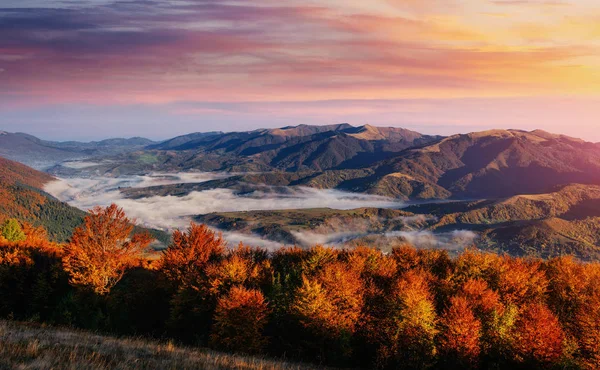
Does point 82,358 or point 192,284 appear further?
point 192,284

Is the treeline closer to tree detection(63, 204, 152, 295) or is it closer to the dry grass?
tree detection(63, 204, 152, 295)

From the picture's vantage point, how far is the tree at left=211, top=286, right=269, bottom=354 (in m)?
47.0

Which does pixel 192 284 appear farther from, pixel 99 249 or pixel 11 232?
pixel 11 232

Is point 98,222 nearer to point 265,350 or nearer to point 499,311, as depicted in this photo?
point 265,350

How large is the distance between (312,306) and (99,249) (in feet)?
108

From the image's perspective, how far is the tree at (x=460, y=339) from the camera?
47906mm

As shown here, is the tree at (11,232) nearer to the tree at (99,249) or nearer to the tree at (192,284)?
the tree at (99,249)

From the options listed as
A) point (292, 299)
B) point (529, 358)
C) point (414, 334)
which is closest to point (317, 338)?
point (292, 299)

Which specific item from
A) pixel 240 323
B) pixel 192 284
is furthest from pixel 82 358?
pixel 192 284

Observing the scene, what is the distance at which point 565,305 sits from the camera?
62562 millimetres

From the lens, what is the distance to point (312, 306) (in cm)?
5091

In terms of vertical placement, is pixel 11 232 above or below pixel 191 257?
below

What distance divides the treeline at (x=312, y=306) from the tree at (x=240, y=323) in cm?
14

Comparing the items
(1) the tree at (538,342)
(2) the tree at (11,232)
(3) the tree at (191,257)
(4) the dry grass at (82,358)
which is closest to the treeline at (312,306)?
(1) the tree at (538,342)
